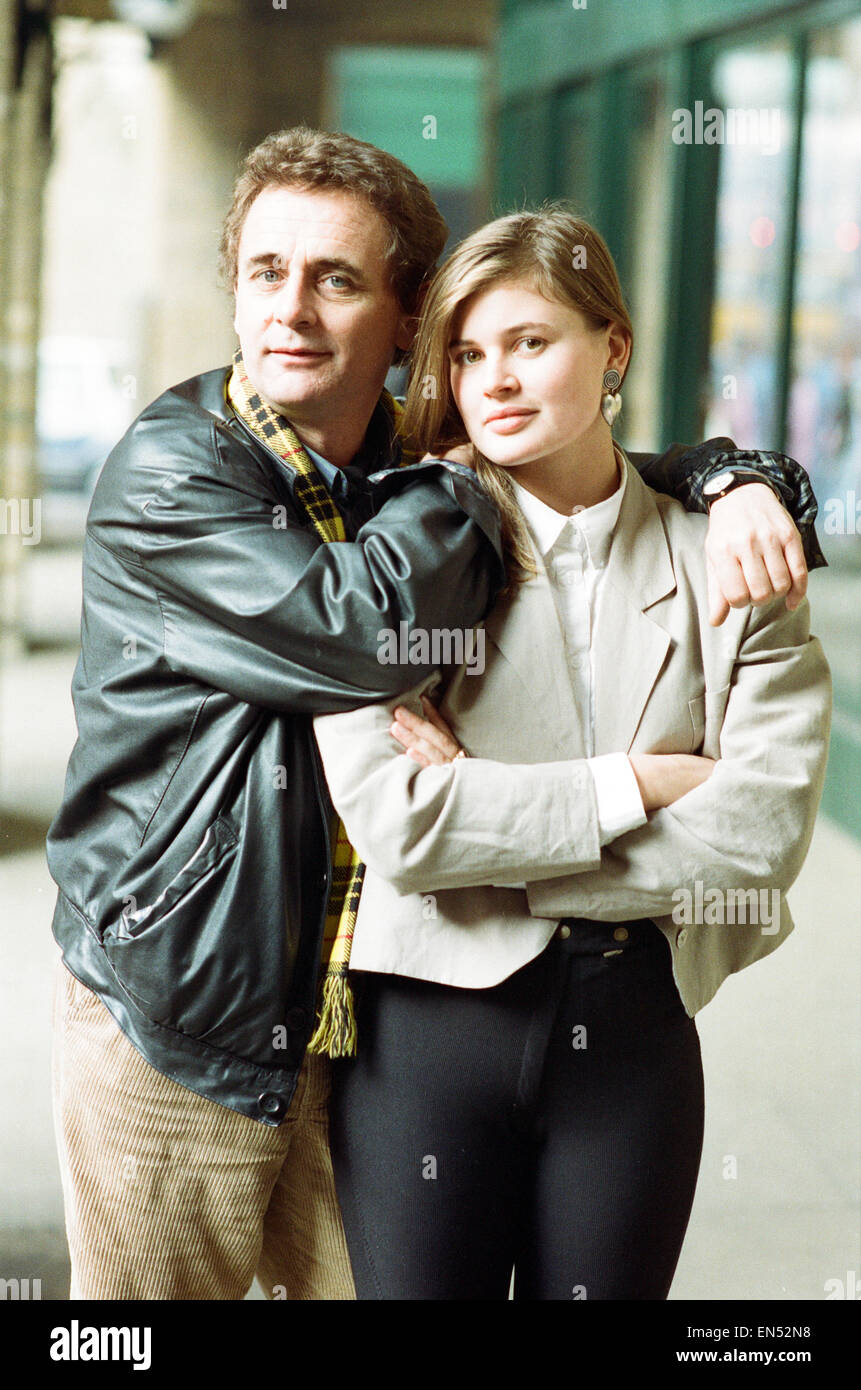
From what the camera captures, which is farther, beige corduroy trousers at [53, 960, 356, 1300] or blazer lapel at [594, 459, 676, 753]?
beige corduroy trousers at [53, 960, 356, 1300]

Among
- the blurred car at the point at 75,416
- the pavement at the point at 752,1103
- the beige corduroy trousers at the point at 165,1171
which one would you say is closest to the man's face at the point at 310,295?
the beige corduroy trousers at the point at 165,1171

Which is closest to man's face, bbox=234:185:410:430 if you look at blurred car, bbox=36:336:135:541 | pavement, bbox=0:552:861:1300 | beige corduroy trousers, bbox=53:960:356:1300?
beige corduroy trousers, bbox=53:960:356:1300

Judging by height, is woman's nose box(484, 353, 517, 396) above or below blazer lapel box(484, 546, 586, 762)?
above

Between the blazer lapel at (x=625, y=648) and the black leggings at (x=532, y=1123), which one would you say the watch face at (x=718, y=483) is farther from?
the black leggings at (x=532, y=1123)

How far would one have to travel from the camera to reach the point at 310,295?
5.42ft

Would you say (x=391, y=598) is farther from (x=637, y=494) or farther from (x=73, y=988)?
(x=73, y=988)

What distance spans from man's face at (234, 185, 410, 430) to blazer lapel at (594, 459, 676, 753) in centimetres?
37

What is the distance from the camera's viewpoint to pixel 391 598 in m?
1.51

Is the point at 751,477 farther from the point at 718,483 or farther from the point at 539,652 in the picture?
the point at 539,652

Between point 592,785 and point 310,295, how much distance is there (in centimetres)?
61

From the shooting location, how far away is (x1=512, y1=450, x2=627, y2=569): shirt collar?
162cm

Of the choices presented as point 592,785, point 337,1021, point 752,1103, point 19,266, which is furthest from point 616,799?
Result: point 19,266

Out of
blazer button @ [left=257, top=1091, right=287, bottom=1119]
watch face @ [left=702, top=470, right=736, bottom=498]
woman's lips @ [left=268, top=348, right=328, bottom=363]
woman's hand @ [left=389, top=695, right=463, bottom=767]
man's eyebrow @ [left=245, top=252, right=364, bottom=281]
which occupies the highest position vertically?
man's eyebrow @ [left=245, top=252, right=364, bottom=281]

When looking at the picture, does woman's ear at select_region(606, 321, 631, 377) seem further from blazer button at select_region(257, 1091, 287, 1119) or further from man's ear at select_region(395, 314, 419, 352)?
blazer button at select_region(257, 1091, 287, 1119)
